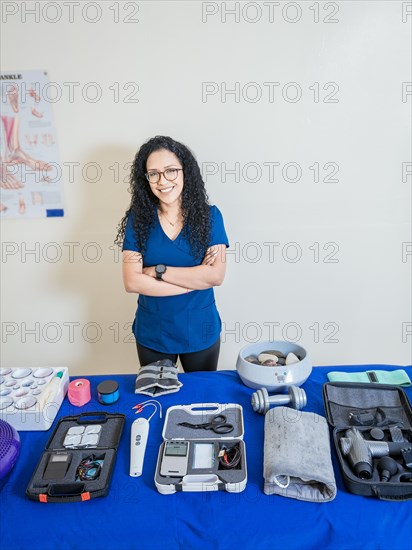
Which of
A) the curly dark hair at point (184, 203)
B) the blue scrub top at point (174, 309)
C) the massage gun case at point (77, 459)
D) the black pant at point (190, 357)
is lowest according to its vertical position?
the massage gun case at point (77, 459)

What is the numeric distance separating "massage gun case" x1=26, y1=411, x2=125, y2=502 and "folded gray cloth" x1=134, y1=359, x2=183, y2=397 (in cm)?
16

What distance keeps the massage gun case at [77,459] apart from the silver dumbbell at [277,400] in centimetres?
45

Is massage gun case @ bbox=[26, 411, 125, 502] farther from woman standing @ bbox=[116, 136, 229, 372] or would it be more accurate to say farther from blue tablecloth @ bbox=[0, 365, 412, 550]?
woman standing @ bbox=[116, 136, 229, 372]

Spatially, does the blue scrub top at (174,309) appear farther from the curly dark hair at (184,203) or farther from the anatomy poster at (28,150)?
the anatomy poster at (28,150)

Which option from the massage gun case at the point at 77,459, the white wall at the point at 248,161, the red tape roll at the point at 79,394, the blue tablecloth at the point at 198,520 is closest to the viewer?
the blue tablecloth at the point at 198,520

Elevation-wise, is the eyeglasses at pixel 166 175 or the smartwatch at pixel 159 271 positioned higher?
the eyeglasses at pixel 166 175

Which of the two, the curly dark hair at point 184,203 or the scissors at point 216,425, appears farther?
the curly dark hair at point 184,203

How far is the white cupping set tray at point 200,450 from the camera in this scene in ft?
3.89

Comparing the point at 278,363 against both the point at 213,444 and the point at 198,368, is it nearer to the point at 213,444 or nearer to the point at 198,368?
the point at 213,444

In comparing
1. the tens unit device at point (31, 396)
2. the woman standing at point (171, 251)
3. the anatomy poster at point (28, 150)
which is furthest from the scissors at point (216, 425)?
the anatomy poster at point (28, 150)

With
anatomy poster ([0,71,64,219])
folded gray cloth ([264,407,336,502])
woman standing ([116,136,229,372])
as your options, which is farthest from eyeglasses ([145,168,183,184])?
folded gray cloth ([264,407,336,502])

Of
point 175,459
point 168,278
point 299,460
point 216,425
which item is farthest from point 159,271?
point 299,460

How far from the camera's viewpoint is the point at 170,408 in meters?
1.50

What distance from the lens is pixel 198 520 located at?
1124mm
